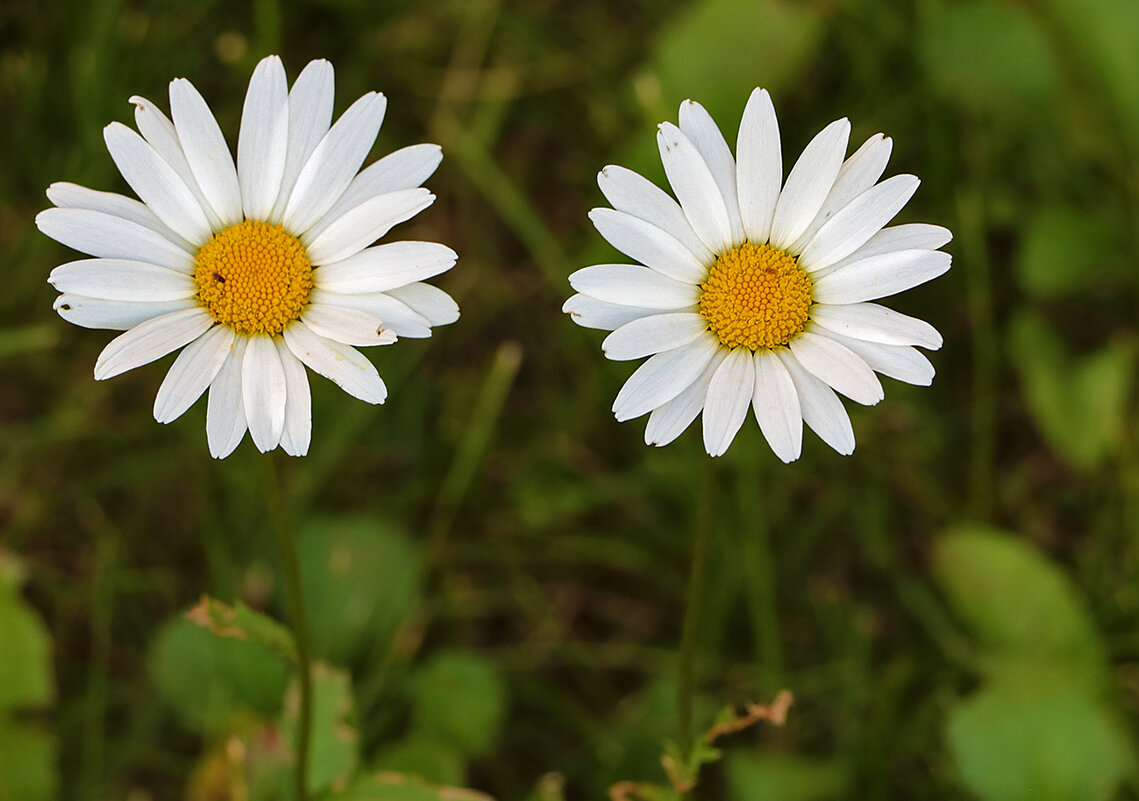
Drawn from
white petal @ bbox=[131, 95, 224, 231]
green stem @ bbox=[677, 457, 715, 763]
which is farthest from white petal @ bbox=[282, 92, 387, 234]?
green stem @ bbox=[677, 457, 715, 763]

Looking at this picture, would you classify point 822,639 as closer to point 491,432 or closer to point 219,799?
point 491,432

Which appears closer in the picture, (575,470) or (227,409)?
(227,409)

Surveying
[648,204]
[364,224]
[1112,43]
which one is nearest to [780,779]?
[648,204]

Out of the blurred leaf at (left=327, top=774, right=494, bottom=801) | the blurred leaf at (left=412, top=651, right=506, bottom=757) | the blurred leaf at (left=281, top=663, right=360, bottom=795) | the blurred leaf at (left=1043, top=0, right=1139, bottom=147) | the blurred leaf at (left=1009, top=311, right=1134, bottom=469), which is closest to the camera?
the blurred leaf at (left=327, top=774, right=494, bottom=801)

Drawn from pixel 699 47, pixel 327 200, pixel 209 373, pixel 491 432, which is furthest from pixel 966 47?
pixel 209 373

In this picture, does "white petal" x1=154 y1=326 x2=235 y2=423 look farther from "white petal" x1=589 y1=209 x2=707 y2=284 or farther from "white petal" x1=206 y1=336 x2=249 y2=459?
"white petal" x1=589 y1=209 x2=707 y2=284

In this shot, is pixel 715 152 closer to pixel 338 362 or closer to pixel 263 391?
pixel 338 362

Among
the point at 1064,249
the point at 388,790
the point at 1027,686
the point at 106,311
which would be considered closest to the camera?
the point at 106,311
